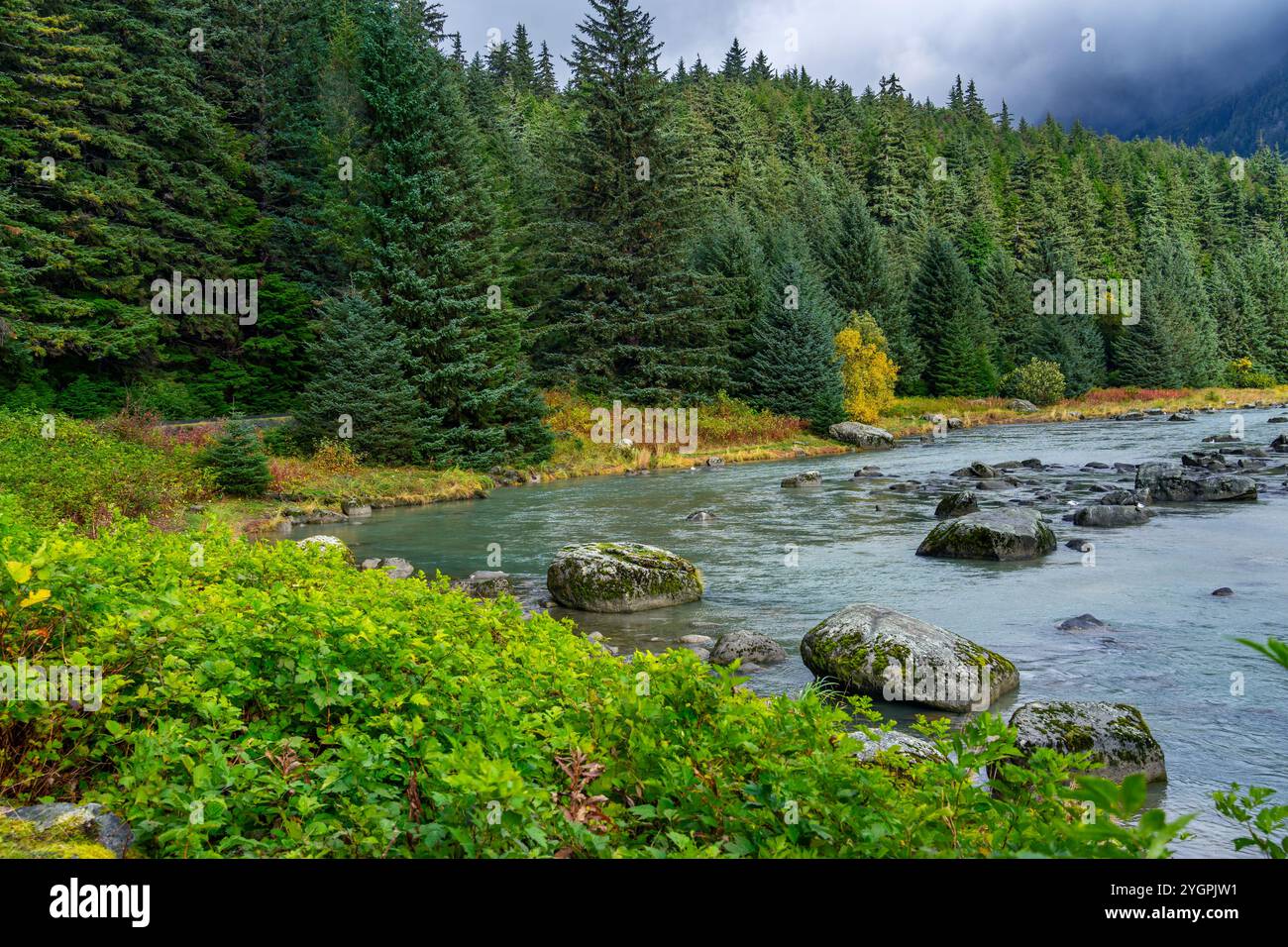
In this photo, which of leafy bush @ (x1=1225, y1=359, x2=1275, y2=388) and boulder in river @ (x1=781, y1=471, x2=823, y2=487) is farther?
leafy bush @ (x1=1225, y1=359, x2=1275, y2=388)

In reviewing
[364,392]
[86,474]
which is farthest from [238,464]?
[86,474]

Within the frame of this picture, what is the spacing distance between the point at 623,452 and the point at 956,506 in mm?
17605

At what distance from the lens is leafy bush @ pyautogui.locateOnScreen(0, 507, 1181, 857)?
3273mm

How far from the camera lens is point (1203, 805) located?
6758 mm

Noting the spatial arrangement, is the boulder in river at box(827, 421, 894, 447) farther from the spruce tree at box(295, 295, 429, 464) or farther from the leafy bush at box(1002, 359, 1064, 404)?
the spruce tree at box(295, 295, 429, 464)

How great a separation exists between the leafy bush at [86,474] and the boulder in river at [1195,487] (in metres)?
22.5

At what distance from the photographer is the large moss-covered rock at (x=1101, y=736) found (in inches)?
289

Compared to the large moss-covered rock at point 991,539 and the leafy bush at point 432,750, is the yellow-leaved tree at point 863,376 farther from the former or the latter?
the leafy bush at point 432,750

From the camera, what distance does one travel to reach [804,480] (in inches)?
1158

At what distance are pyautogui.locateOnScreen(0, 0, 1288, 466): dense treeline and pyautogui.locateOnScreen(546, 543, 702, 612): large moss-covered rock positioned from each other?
1817 centimetres

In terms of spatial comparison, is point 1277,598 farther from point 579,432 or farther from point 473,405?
point 579,432

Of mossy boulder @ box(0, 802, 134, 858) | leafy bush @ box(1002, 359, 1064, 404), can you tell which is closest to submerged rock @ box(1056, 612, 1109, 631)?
mossy boulder @ box(0, 802, 134, 858)

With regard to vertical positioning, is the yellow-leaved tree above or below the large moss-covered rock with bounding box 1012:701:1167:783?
above
